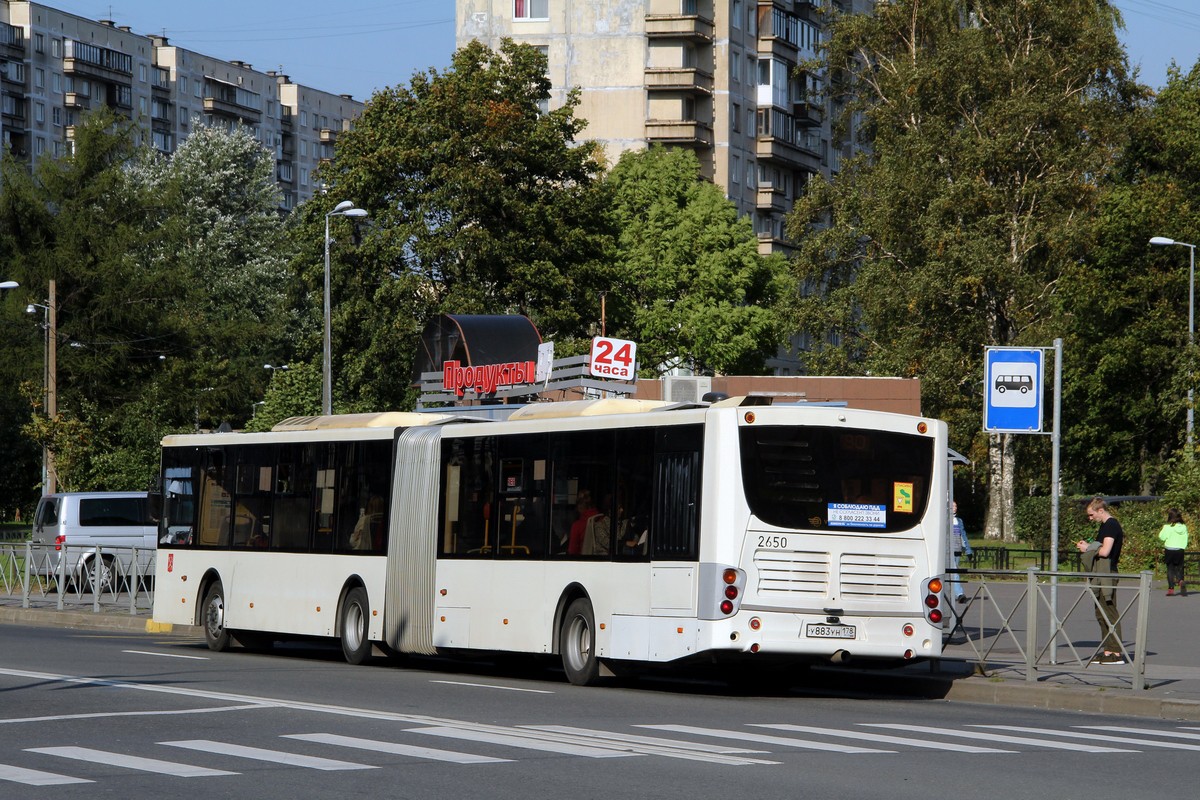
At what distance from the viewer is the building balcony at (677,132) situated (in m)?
84.2

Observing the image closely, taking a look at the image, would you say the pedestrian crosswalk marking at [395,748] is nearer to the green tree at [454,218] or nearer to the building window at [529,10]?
the green tree at [454,218]

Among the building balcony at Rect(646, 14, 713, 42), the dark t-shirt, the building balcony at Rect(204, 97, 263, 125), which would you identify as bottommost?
the dark t-shirt

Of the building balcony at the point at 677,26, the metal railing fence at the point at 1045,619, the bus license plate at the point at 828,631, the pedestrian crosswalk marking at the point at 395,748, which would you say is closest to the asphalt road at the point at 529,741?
the pedestrian crosswalk marking at the point at 395,748

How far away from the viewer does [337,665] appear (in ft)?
72.4

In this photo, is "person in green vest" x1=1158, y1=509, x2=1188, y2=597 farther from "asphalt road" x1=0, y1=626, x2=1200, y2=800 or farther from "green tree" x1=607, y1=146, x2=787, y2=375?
"green tree" x1=607, y1=146, x2=787, y2=375

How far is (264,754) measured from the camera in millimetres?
11852

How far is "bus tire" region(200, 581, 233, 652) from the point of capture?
82.4 feet

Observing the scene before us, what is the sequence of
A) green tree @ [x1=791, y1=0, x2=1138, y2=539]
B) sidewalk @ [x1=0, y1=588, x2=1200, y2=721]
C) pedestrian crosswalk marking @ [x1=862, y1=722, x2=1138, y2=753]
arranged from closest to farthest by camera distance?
pedestrian crosswalk marking @ [x1=862, y1=722, x2=1138, y2=753], sidewalk @ [x1=0, y1=588, x2=1200, y2=721], green tree @ [x1=791, y1=0, x2=1138, y2=539]

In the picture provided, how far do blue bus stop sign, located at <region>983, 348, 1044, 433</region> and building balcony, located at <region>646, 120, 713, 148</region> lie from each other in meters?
65.6

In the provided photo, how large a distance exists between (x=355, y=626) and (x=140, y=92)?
117913 mm

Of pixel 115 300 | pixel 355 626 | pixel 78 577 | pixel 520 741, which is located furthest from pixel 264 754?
pixel 115 300

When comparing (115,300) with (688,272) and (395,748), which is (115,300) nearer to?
(688,272)

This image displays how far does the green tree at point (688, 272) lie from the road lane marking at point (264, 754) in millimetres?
57501

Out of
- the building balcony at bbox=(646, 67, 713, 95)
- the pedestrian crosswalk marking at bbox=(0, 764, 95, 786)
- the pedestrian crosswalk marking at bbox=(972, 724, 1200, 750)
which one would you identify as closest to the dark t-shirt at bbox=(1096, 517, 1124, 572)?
the pedestrian crosswalk marking at bbox=(972, 724, 1200, 750)
